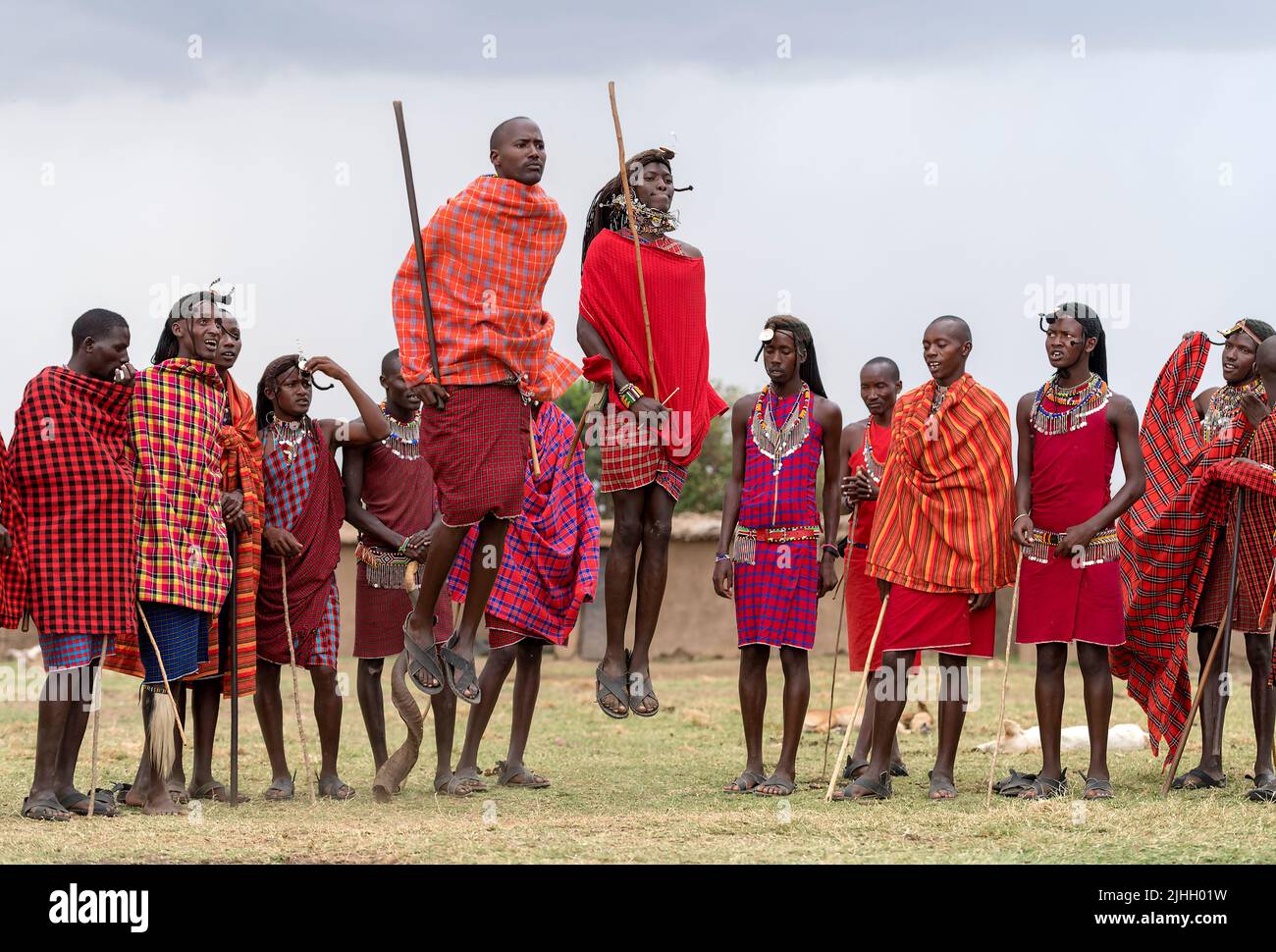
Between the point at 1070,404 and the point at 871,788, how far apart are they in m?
2.49

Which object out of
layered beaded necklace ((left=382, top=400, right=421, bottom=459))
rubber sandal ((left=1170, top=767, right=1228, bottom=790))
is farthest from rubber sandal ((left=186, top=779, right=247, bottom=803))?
rubber sandal ((left=1170, top=767, right=1228, bottom=790))

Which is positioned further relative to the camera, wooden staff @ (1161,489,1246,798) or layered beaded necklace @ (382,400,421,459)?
layered beaded necklace @ (382,400,421,459)

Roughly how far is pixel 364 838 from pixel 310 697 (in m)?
9.85

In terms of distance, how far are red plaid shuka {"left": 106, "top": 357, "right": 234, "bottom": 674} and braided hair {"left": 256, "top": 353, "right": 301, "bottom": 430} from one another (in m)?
0.71

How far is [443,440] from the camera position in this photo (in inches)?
329

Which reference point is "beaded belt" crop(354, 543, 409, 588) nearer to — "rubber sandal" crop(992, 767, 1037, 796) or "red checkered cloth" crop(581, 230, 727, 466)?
"red checkered cloth" crop(581, 230, 727, 466)

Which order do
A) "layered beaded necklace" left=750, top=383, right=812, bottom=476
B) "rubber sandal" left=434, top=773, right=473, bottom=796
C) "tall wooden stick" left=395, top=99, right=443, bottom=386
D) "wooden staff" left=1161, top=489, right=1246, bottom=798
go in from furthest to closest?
1. "layered beaded necklace" left=750, top=383, right=812, bottom=476
2. "rubber sandal" left=434, top=773, right=473, bottom=796
3. "wooden staff" left=1161, top=489, right=1246, bottom=798
4. "tall wooden stick" left=395, top=99, right=443, bottom=386

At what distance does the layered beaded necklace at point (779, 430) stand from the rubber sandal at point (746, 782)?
1831mm

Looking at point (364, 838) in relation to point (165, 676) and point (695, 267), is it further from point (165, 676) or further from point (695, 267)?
point (695, 267)

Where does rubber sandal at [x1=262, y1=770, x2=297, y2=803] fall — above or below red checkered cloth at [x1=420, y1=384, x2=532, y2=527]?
below

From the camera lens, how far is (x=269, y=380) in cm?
1005

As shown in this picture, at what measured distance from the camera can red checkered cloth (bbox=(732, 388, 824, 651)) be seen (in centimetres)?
978

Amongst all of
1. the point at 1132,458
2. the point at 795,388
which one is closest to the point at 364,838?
the point at 795,388

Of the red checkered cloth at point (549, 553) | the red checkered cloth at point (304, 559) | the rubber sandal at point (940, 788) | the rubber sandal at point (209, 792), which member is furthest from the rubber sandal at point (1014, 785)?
the rubber sandal at point (209, 792)
